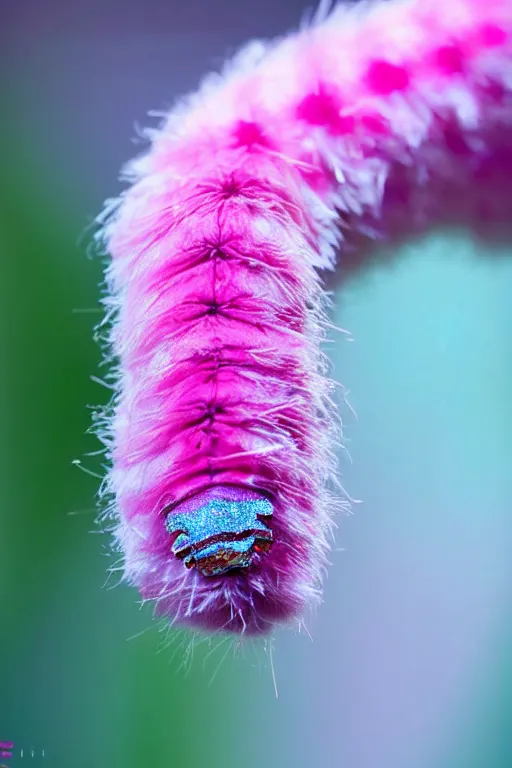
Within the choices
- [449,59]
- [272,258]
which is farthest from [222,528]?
[449,59]

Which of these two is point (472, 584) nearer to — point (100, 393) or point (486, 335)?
point (486, 335)

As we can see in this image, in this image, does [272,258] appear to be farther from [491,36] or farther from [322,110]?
[491,36]

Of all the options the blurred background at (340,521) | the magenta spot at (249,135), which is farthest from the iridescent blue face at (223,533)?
the magenta spot at (249,135)

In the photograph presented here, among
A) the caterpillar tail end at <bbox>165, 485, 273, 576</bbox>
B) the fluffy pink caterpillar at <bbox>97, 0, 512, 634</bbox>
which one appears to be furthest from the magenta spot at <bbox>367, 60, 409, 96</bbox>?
the caterpillar tail end at <bbox>165, 485, 273, 576</bbox>

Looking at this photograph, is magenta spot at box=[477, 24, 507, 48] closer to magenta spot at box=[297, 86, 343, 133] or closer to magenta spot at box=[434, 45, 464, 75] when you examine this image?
magenta spot at box=[434, 45, 464, 75]

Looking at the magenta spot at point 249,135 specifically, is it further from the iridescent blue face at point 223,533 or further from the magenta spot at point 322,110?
the iridescent blue face at point 223,533

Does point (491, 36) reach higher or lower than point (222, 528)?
higher
